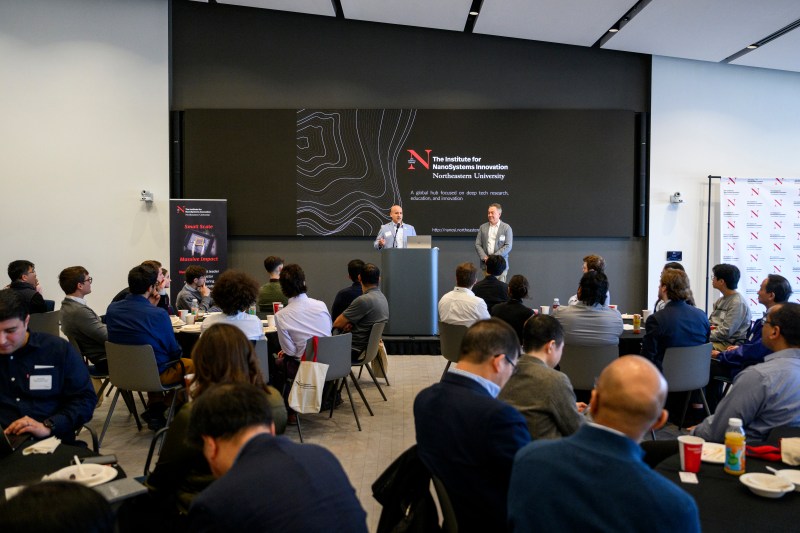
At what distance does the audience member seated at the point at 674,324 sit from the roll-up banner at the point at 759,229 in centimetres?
512

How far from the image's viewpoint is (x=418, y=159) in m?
9.03

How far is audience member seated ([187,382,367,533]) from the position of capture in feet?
4.56

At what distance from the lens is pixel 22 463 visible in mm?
2197

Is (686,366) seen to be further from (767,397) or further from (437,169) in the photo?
(437,169)

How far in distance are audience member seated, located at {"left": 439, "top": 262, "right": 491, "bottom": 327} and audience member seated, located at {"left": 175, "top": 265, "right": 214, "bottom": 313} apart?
2.48 metres

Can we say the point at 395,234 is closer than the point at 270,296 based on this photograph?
No

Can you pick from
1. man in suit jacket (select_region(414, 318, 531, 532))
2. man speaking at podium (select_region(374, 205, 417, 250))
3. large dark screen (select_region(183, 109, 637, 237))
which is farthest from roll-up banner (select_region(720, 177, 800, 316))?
man in suit jacket (select_region(414, 318, 531, 532))

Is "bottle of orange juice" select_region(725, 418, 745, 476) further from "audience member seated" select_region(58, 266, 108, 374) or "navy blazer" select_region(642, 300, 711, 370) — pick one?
"audience member seated" select_region(58, 266, 108, 374)

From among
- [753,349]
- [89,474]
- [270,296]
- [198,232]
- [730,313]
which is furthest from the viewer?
[198,232]

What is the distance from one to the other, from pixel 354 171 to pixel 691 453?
730 centimetres

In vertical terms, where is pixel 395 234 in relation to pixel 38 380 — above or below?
above

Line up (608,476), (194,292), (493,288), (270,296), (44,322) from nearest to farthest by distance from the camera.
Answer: (608,476) < (44,322) < (493,288) < (194,292) < (270,296)

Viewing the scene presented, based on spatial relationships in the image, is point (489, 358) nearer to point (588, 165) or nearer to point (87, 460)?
point (87, 460)

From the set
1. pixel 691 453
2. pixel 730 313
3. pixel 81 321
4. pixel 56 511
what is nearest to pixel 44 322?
pixel 81 321
